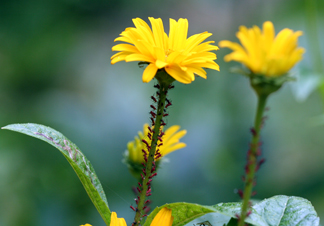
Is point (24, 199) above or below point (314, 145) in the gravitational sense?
below

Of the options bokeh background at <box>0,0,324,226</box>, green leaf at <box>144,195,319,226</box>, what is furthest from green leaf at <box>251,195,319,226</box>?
bokeh background at <box>0,0,324,226</box>

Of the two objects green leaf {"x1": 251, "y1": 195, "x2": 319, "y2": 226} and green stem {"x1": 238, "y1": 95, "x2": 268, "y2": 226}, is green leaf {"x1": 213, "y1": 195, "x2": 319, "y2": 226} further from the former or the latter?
green stem {"x1": 238, "y1": 95, "x2": 268, "y2": 226}

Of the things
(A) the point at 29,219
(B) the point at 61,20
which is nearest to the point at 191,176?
(A) the point at 29,219

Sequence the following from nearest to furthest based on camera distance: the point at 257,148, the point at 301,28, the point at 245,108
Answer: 1. the point at 257,148
2. the point at 301,28
3. the point at 245,108

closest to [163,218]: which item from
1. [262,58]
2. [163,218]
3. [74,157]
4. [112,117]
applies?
[163,218]

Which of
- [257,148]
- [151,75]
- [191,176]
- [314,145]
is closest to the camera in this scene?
[257,148]

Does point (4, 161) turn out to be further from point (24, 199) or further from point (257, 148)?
point (257, 148)

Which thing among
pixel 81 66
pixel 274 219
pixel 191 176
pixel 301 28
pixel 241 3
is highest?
pixel 241 3
